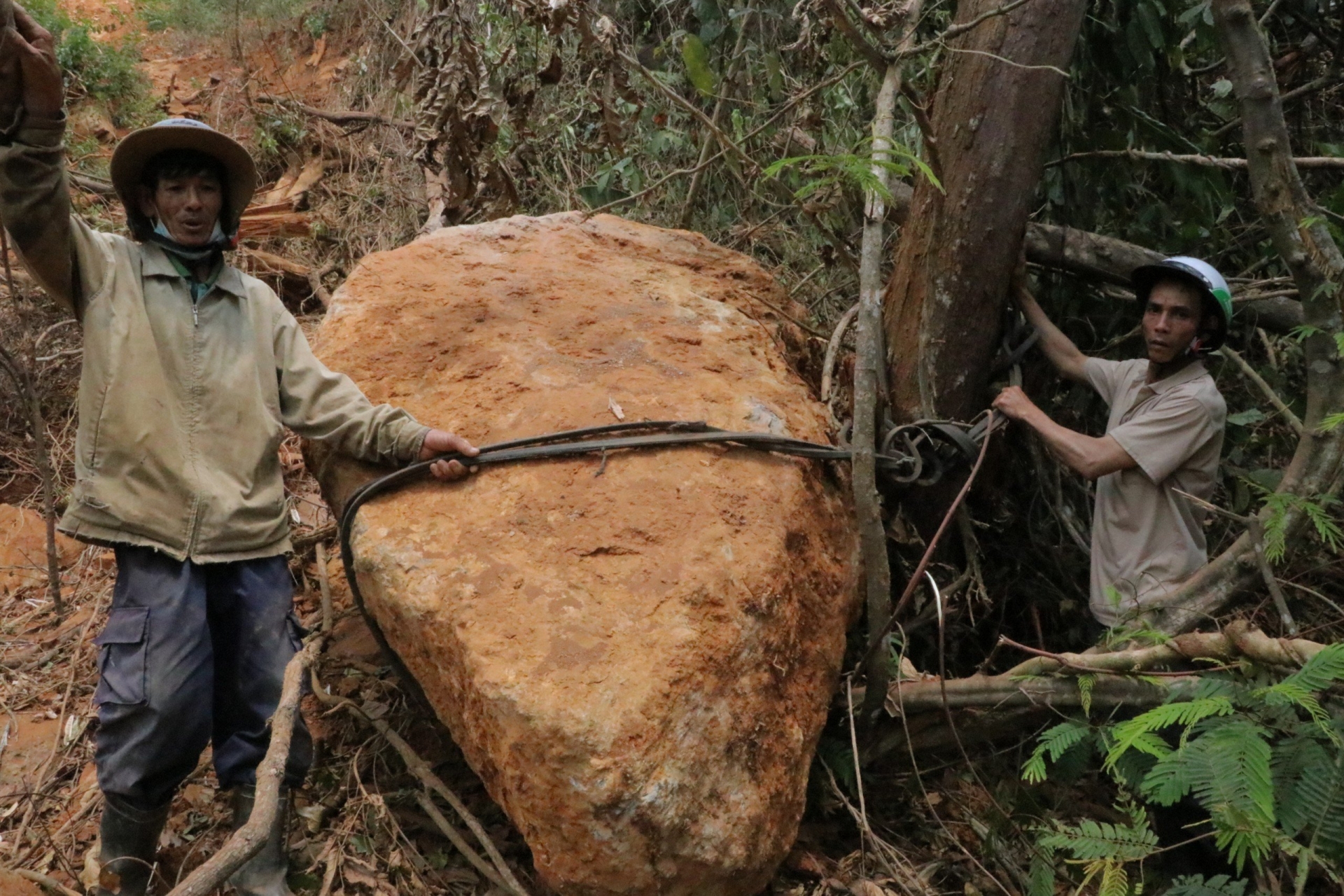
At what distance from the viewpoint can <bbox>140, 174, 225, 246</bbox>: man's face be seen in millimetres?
2723

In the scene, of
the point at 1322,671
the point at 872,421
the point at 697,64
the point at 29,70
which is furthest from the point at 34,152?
the point at 1322,671

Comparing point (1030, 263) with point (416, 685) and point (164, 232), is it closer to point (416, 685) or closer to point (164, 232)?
point (416, 685)

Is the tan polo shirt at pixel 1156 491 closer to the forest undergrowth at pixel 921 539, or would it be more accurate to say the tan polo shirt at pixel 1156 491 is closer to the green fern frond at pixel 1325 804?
the forest undergrowth at pixel 921 539

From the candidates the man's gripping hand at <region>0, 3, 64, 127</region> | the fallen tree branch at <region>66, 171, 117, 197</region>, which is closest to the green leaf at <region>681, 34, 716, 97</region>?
the man's gripping hand at <region>0, 3, 64, 127</region>

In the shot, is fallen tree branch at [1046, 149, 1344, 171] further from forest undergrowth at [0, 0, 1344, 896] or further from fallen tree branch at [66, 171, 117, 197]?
fallen tree branch at [66, 171, 117, 197]

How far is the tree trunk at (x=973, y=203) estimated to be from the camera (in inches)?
123

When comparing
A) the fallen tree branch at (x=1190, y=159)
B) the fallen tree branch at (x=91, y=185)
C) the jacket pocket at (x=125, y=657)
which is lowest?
the fallen tree branch at (x=91, y=185)

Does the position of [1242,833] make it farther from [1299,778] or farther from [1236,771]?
[1299,778]

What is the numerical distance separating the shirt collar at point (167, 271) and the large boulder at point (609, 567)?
1.23 feet

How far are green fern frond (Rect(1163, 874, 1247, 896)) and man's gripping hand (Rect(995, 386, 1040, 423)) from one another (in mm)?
1331

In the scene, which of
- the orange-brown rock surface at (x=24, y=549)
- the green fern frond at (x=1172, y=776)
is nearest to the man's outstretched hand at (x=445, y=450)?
the green fern frond at (x=1172, y=776)

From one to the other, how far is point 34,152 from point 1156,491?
3.12 metres

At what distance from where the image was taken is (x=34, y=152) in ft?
7.82

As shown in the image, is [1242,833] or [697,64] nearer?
[1242,833]
